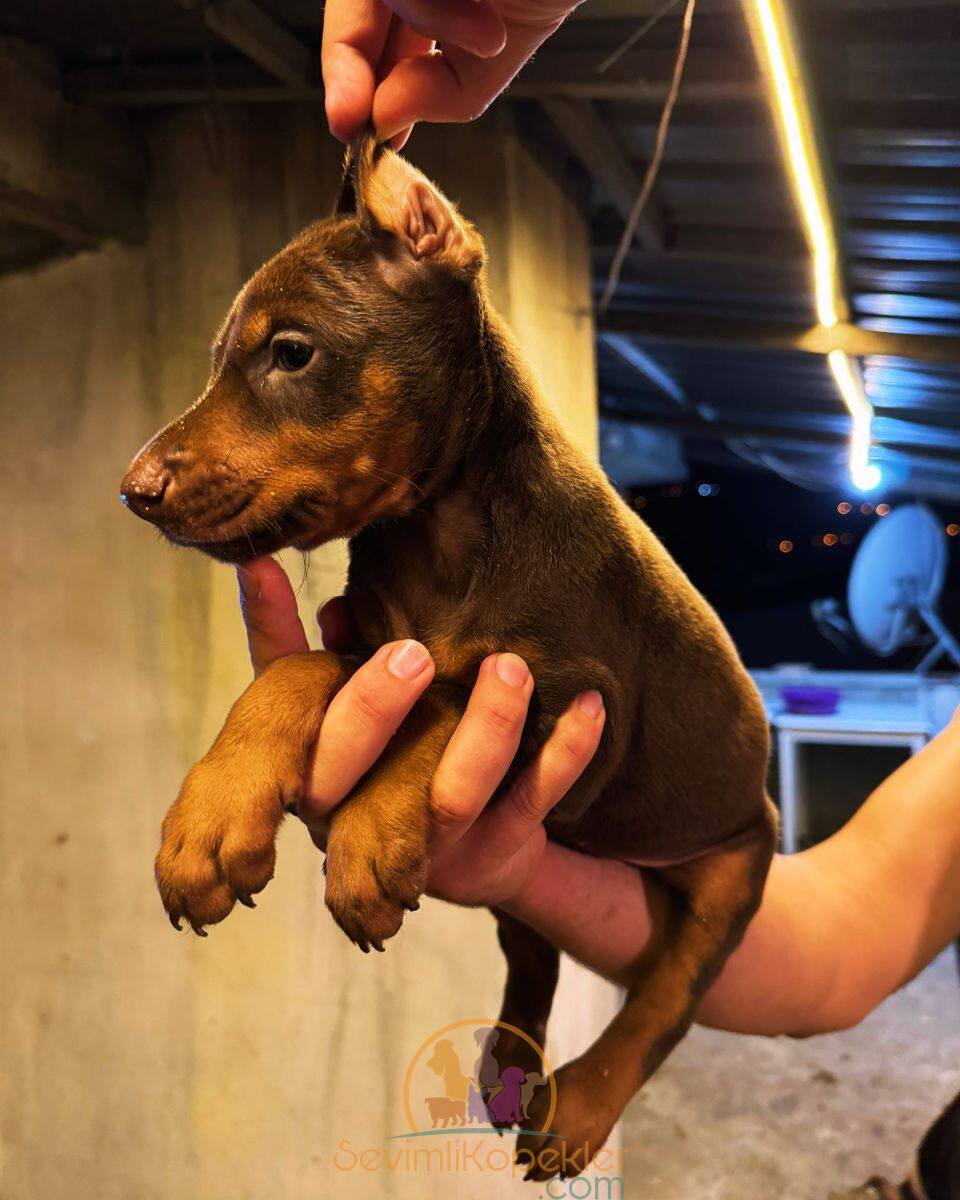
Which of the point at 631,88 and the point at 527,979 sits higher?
the point at 631,88

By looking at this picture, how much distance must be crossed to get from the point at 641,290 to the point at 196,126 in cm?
198

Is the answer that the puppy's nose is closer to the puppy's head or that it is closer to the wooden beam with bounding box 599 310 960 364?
the puppy's head

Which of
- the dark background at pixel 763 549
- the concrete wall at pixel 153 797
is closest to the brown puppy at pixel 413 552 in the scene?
the concrete wall at pixel 153 797

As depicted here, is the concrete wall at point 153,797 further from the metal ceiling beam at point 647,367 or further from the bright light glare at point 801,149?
the metal ceiling beam at point 647,367

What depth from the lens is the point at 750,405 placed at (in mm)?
6410

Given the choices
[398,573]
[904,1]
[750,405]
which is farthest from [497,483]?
[750,405]

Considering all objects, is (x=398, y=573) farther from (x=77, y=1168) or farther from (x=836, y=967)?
(x=77, y=1168)

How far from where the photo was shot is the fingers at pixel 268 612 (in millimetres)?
1287

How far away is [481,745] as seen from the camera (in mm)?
1178

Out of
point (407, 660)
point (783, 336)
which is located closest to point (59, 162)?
point (407, 660)

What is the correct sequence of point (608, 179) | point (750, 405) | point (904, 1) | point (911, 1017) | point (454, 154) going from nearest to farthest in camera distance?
point (904, 1) → point (454, 154) → point (608, 179) → point (911, 1017) → point (750, 405)

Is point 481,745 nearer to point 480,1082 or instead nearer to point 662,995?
point 662,995

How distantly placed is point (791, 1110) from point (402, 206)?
409 centimetres

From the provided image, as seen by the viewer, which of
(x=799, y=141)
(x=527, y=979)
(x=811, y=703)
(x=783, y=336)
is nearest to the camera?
(x=527, y=979)
